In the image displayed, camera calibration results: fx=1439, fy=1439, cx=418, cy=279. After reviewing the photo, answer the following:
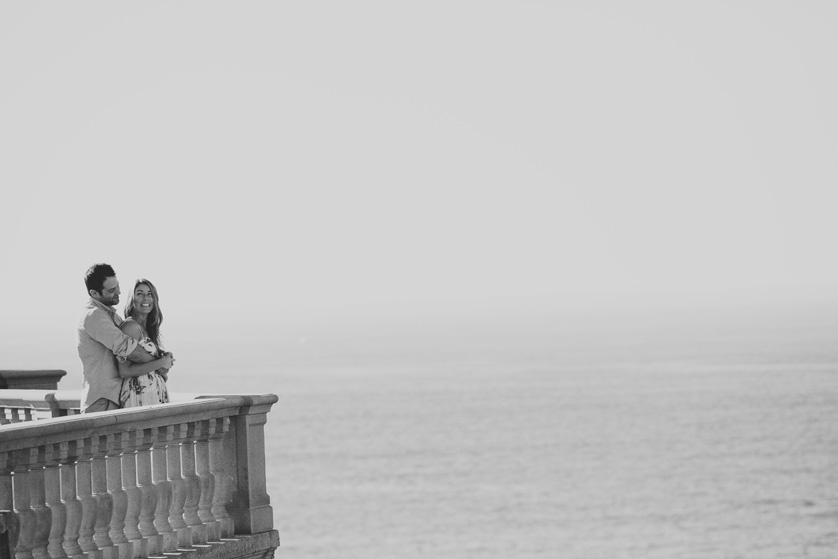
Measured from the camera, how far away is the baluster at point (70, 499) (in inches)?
274

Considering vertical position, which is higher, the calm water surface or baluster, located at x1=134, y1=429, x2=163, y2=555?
baluster, located at x1=134, y1=429, x2=163, y2=555

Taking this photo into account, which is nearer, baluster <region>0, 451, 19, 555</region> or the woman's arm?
baluster <region>0, 451, 19, 555</region>

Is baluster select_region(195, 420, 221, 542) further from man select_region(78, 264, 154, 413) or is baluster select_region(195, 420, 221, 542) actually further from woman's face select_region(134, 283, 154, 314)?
woman's face select_region(134, 283, 154, 314)

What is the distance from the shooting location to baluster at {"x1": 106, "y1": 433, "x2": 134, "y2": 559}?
7.27 metres

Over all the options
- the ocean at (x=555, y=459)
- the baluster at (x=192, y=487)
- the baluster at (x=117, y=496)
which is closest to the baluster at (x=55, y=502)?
the baluster at (x=117, y=496)

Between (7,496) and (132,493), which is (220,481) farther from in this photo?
(7,496)

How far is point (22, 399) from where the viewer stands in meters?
9.94

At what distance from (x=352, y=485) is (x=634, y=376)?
209ft

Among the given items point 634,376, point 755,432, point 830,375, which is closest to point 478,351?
point 634,376

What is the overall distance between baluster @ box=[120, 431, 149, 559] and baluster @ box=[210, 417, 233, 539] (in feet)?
2.35

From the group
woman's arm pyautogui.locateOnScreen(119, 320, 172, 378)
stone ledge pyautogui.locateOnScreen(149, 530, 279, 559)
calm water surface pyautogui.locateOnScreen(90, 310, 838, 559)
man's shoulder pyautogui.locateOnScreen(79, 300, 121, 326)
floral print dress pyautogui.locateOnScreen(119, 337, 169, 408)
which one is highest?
man's shoulder pyautogui.locateOnScreen(79, 300, 121, 326)

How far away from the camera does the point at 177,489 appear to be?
25.6ft

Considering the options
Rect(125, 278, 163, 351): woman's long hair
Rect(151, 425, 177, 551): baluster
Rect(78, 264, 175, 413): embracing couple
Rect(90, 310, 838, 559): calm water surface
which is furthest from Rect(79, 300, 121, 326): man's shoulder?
Rect(90, 310, 838, 559): calm water surface

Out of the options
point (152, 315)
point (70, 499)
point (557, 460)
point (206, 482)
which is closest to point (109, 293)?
point (152, 315)
